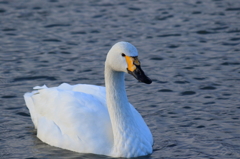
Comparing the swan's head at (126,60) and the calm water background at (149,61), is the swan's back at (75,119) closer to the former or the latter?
the calm water background at (149,61)

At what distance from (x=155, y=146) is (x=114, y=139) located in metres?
0.78

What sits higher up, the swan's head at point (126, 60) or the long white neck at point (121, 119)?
the swan's head at point (126, 60)

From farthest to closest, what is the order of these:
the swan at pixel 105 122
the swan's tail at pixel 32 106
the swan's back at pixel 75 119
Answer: the swan's tail at pixel 32 106
the swan's back at pixel 75 119
the swan at pixel 105 122

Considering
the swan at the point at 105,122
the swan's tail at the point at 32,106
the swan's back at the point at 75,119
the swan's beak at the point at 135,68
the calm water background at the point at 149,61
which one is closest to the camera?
the swan's beak at the point at 135,68

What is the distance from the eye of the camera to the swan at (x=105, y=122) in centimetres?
852

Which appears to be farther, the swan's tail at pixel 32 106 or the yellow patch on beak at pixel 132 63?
the swan's tail at pixel 32 106

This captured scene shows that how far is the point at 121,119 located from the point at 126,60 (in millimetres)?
1090

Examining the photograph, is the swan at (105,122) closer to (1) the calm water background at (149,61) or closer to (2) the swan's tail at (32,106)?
(1) the calm water background at (149,61)

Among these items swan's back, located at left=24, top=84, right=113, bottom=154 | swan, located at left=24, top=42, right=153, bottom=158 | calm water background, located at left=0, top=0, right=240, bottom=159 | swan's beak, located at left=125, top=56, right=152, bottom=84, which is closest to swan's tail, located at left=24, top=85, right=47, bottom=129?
swan's back, located at left=24, top=84, right=113, bottom=154

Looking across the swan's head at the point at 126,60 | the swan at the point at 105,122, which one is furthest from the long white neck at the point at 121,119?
the swan's head at the point at 126,60

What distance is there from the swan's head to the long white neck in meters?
0.36

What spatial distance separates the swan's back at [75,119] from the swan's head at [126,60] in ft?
3.50

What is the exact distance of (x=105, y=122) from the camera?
29.4ft

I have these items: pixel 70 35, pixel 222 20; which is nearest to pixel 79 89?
pixel 70 35
